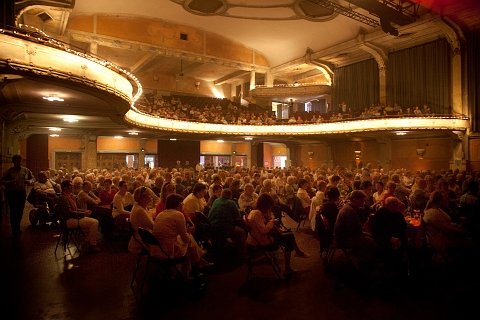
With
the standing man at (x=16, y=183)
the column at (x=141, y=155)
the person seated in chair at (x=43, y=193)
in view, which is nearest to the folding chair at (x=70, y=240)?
the person seated in chair at (x=43, y=193)

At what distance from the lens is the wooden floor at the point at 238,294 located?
3.89 meters

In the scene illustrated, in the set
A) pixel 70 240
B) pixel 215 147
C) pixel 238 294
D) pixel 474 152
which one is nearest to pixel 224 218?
pixel 238 294

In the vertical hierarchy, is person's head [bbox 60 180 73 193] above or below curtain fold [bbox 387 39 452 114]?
below

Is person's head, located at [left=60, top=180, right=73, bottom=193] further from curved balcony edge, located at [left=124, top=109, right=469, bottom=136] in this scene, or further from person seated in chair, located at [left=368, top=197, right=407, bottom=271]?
curved balcony edge, located at [left=124, top=109, right=469, bottom=136]

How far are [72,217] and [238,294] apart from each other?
3.76 meters

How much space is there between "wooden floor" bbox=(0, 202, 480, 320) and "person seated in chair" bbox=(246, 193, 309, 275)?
21.1 inches

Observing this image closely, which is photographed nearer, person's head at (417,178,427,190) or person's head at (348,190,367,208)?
person's head at (348,190,367,208)

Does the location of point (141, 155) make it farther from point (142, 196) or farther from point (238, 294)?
point (238, 294)

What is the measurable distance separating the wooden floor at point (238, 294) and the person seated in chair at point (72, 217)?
0.65 metres

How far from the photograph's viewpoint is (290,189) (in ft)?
30.8

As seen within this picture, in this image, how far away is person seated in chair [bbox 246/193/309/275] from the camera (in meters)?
4.88

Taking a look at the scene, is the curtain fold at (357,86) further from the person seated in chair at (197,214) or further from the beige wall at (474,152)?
the person seated in chair at (197,214)

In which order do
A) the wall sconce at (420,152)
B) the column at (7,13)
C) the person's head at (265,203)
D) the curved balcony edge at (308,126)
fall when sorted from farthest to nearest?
the wall sconce at (420,152) < the curved balcony edge at (308,126) < the column at (7,13) < the person's head at (265,203)

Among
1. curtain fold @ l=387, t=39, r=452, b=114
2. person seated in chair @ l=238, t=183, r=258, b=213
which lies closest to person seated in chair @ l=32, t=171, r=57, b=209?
person seated in chair @ l=238, t=183, r=258, b=213
